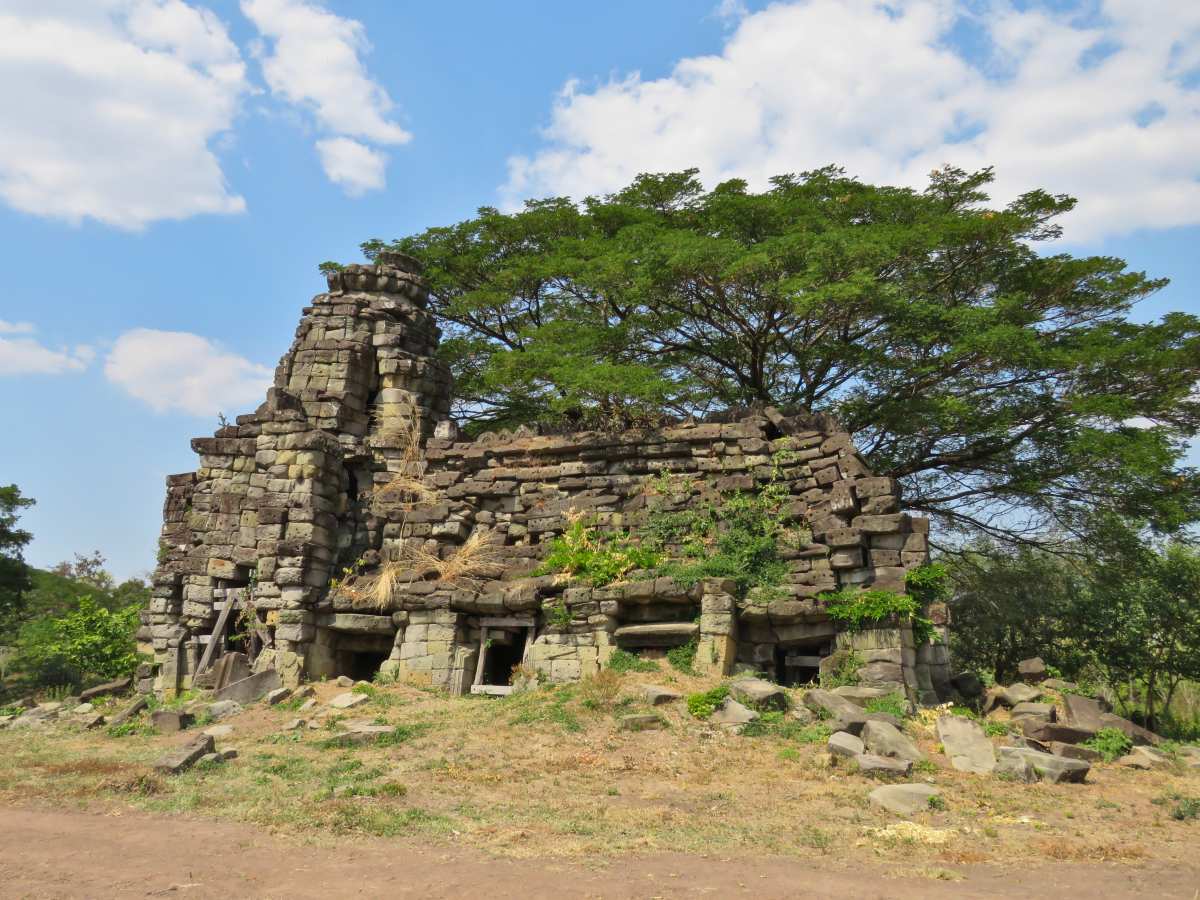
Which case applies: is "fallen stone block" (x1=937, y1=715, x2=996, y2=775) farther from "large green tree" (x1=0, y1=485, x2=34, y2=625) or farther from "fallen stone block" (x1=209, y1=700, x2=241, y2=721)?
"large green tree" (x1=0, y1=485, x2=34, y2=625)

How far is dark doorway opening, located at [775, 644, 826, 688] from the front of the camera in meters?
13.4

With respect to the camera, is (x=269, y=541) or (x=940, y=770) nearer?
(x=940, y=770)

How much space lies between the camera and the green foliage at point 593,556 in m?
14.1

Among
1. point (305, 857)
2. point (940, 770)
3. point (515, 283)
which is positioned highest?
point (515, 283)

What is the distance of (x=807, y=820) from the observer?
822 cm

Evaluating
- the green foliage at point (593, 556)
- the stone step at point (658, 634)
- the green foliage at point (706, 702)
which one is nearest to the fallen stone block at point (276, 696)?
the green foliage at point (593, 556)

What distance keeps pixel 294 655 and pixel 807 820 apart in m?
9.64

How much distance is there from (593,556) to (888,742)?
5.70 m

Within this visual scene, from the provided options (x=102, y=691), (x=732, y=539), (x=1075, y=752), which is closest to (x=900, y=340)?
(x=732, y=539)

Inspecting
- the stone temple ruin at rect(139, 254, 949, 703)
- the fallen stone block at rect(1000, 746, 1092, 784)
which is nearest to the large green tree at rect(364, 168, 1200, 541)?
the stone temple ruin at rect(139, 254, 949, 703)

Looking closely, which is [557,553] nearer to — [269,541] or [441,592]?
[441,592]

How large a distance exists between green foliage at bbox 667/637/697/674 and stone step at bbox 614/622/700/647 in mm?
114

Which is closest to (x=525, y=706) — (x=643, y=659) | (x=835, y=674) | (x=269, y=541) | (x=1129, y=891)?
(x=643, y=659)

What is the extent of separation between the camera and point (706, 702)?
452 inches
